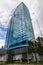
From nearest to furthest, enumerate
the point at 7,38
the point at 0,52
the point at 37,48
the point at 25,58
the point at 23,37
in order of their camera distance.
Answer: the point at 37,48, the point at 25,58, the point at 23,37, the point at 0,52, the point at 7,38

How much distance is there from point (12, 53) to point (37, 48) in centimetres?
3229

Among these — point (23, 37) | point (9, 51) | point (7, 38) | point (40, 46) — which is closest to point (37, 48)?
point (40, 46)

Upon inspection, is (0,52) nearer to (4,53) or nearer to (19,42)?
(4,53)

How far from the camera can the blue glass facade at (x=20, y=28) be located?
276 feet

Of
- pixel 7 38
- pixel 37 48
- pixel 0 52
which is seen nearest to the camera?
pixel 37 48

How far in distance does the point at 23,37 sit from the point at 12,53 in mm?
9419

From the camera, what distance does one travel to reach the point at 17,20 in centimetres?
8906

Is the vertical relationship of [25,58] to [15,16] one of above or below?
below

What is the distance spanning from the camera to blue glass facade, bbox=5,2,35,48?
84.2 m

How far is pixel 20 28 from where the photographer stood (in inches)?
3442

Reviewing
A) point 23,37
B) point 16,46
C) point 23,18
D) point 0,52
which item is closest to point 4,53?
point 0,52

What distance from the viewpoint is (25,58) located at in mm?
74562

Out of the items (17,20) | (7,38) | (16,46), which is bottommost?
(16,46)

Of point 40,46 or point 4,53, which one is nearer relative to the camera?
point 40,46
